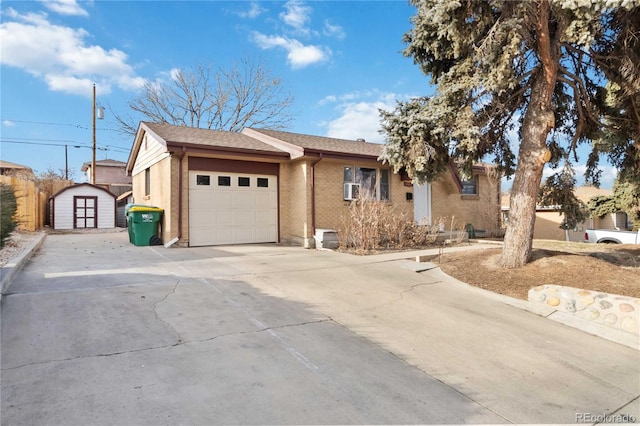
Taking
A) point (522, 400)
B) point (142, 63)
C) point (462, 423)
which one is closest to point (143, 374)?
point (462, 423)

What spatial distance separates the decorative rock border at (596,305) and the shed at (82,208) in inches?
847

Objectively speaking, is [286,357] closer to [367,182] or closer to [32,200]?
[367,182]

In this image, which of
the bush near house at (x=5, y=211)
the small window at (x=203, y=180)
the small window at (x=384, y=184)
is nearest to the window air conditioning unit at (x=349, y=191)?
the small window at (x=384, y=184)

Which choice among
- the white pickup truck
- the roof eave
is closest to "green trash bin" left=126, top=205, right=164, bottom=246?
the roof eave

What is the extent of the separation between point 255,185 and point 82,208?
13.4 m

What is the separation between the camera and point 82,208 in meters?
19.8

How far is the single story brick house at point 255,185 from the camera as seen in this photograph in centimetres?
1088

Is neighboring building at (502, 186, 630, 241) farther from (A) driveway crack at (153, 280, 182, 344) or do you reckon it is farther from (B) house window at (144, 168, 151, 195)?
(A) driveway crack at (153, 280, 182, 344)

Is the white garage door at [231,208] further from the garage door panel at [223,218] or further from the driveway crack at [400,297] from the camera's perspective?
the driveway crack at [400,297]

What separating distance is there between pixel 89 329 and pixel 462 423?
149 inches

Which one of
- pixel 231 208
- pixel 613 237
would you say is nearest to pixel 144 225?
pixel 231 208

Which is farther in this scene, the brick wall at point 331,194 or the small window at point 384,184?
the small window at point 384,184

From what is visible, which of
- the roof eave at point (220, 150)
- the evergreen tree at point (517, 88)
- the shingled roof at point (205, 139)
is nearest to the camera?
the evergreen tree at point (517, 88)

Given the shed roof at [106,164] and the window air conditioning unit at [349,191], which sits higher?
the shed roof at [106,164]
